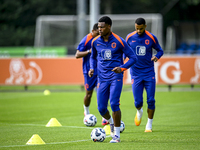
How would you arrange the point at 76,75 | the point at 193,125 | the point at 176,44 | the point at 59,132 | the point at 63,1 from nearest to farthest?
the point at 59,132 → the point at 193,125 → the point at 76,75 → the point at 176,44 → the point at 63,1

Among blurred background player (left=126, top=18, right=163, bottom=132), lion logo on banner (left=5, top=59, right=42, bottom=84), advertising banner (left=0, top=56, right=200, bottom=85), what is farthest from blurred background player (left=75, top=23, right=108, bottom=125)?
lion logo on banner (left=5, top=59, right=42, bottom=84)

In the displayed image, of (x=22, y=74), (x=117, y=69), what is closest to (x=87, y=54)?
(x=117, y=69)

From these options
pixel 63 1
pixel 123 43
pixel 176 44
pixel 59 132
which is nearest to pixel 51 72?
pixel 59 132

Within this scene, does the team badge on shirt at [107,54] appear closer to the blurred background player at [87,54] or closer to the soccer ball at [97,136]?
the soccer ball at [97,136]

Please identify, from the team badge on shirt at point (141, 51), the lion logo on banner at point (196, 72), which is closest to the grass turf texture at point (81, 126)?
the team badge on shirt at point (141, 51)

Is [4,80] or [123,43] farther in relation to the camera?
[4,80]

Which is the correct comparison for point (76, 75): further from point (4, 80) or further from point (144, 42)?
point (144, 42)

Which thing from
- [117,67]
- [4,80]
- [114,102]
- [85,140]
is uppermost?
[117,67]

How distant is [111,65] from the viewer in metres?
7.75

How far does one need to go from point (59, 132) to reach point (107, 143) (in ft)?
6.04

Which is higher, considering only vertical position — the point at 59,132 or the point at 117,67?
the point at 117,67

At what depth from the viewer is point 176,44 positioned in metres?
37.5

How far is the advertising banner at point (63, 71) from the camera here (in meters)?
20.5

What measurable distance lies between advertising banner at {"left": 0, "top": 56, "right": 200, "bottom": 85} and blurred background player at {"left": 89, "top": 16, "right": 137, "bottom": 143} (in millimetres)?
13060
